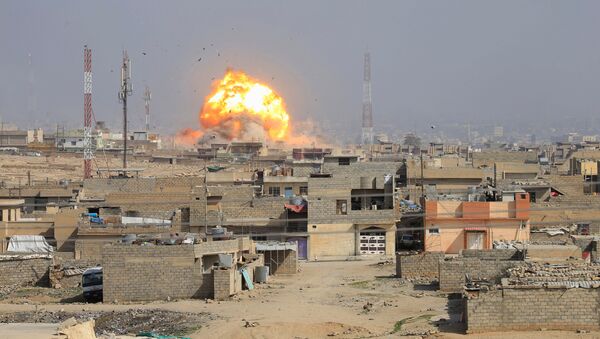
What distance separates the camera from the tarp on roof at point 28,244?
35.9m

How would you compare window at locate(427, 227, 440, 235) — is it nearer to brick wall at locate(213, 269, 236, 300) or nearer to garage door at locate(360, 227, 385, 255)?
garage door at locate(360, 227, 385, 255)

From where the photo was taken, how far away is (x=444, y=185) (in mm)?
49875

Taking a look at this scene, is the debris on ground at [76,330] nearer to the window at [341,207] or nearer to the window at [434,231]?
the window at [434,231]

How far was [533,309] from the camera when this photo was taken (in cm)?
2275

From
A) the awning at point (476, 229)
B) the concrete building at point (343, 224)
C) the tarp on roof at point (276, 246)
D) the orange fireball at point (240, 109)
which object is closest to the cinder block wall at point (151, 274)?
the tarp on roof at point (276, 246)

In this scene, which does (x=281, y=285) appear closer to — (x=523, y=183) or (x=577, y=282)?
(x=577, y=282)

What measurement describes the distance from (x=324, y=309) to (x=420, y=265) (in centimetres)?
495

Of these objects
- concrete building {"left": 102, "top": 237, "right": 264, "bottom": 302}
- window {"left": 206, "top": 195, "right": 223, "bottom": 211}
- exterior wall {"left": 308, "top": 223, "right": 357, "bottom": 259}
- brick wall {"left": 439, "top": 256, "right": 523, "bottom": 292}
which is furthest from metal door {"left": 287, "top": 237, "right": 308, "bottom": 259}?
brick wall {"left": 439, "top": 256, "right": 523, "bottom": 292}

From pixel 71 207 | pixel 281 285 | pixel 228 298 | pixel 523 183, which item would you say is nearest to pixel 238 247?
pixel 281 285

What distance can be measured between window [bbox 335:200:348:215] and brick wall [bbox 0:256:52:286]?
10129 mm

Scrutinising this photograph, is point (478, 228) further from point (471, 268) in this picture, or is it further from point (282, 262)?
point (471, 268)

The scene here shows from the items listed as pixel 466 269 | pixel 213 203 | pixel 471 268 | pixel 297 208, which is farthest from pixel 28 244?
pixel 471 268

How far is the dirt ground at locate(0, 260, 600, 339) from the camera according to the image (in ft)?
77.3

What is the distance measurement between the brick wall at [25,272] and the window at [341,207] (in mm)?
10129
